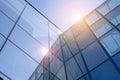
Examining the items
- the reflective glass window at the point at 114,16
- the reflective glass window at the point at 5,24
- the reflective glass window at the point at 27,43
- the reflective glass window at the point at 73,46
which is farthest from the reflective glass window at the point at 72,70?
the reflective glass window at the point at 5,24

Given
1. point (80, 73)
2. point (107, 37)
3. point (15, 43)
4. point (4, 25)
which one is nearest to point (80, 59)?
point (80, 73)

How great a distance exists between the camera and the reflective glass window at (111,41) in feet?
35.1

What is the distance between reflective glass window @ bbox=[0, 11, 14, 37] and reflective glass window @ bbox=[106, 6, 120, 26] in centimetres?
593

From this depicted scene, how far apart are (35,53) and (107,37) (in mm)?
4242

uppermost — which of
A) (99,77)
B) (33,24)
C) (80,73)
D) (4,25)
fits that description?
(33,24)

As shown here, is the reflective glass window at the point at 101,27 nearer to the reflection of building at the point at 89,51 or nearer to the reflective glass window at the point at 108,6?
the reflection of building at the point at 89,51

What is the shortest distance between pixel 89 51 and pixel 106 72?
7.84 feet

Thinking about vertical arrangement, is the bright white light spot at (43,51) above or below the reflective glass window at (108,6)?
below

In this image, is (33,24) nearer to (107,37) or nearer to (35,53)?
(35,53)

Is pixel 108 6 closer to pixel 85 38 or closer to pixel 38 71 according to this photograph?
pixel 85 38

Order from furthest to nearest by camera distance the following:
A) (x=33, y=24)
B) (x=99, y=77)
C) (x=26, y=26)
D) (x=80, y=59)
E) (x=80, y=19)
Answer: (x=80, y=19) < (x=33, y=24) < (x=26, y=26) < (x=80, y=59) < (x=99, y=77)

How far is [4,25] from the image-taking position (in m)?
11.5

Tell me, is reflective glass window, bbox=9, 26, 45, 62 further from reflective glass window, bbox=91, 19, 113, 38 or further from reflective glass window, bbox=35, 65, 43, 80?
reflective glass window, bbox=91, 19, 113, 38

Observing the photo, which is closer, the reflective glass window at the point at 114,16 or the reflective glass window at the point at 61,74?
the reflective glass window at the point at 61,74
